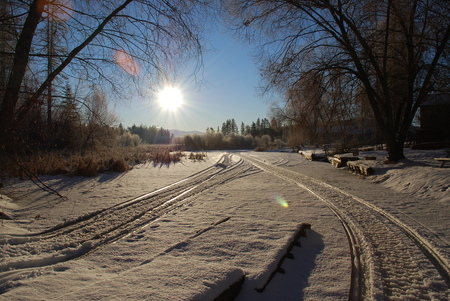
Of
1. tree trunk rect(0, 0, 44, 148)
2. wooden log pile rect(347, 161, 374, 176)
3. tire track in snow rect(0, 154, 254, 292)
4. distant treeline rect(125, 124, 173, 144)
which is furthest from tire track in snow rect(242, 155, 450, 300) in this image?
distant treeline rect(125, 124, 173, 144)

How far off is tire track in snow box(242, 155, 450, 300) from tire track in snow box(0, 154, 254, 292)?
12.1 ft

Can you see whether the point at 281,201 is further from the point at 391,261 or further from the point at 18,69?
the point at 18,69

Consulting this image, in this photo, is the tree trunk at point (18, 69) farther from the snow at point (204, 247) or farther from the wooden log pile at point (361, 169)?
the wooden log pile at point (361, 169)

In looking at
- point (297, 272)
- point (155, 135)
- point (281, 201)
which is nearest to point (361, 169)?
point (281, 201)

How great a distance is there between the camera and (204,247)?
3.71 meters

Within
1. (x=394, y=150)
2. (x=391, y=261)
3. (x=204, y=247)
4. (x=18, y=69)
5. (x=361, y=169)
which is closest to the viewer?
(x=391, y=261)

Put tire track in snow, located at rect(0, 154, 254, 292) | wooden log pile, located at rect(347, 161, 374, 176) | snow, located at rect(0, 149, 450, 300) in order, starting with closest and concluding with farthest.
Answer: snow, located at rect(0, 149, 450, 300), tire track in snow, located at rect(0, 154, 254, 292), wooden log pile, located at rect(347, 161, 374, 176)

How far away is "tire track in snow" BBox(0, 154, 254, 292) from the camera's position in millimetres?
3465

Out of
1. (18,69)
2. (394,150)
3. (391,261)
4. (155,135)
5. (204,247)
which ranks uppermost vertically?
(155,135)

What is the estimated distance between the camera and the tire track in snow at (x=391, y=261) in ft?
9.23

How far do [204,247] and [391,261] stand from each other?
8.33ft

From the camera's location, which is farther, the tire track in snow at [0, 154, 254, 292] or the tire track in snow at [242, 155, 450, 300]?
the tire track in snow at [0, 154, 254, 292]

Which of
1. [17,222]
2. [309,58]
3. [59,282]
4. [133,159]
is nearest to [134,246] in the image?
[59,282]

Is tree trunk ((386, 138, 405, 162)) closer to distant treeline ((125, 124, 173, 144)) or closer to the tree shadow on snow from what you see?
the tree shadow on snow
